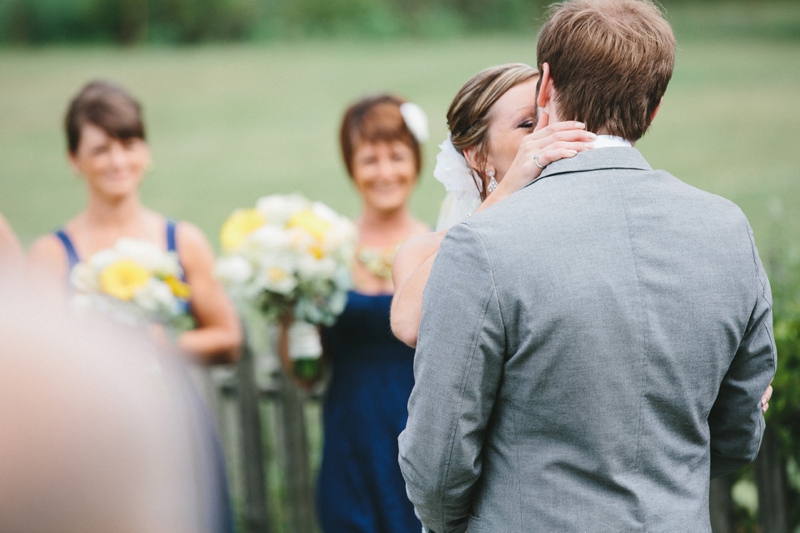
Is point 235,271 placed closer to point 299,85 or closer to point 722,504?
point 722,504

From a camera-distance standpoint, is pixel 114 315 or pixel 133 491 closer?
pixel 133 491

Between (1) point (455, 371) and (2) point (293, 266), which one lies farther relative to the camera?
(2) point (293, 266)

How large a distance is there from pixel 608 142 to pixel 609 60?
179mm

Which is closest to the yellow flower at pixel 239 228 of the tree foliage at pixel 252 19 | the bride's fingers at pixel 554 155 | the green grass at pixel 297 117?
the bride's fingers at pixel 554 155

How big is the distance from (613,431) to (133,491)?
1.11 m

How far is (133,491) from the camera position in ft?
2.56

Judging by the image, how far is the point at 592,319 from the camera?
5.09 ft

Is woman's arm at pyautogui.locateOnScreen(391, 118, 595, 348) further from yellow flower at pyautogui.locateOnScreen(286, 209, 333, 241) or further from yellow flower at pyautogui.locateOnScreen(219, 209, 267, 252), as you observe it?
yellow flower at pyautogui.locateOnScreen(219, 209, 267, 252)

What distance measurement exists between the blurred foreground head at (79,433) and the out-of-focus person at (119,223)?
2.98 m

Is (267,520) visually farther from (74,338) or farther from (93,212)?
(74,338)

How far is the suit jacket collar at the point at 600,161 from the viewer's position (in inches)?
64.8

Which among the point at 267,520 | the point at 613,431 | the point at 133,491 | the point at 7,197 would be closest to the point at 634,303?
the point at 613,431

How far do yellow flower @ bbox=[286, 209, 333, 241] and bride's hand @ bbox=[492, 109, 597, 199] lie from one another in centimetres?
176

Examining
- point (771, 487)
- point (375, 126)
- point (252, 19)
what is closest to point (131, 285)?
point (375, 126)
